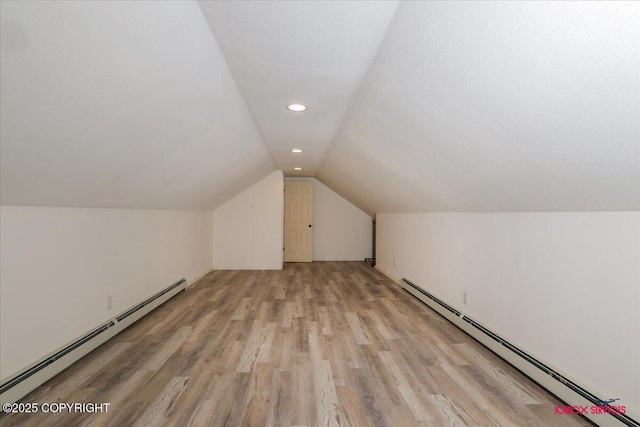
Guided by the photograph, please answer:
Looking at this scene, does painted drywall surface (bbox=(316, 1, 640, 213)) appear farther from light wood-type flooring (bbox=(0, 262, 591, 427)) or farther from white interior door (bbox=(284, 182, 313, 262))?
white interior door (bbox=(284, 182, 313, 262))

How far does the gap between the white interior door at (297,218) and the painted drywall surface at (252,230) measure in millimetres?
1017

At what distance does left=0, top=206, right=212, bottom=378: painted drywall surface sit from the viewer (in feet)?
7.25

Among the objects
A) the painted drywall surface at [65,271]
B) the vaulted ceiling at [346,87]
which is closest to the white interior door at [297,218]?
the painted drywall surface at [65,271]

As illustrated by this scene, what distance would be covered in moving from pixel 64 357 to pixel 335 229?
6.61 m

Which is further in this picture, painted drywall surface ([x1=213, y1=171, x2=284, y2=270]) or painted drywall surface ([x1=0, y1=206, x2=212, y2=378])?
painted drywall surface ([x1=213, y1=171, x2=284, y2=270])

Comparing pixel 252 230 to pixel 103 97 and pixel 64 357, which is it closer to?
pixel 64 357

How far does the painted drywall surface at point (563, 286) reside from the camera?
1865 mm

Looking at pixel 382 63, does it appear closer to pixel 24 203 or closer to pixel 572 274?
pixel 572 274

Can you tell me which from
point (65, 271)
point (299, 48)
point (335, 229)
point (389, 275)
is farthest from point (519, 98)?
point (335, 229)

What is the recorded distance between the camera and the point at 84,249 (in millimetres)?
2965

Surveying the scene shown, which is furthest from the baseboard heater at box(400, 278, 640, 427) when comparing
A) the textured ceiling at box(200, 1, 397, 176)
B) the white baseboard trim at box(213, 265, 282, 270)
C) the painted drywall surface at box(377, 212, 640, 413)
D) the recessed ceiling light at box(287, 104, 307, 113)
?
the white baseboard trim at box(213, 265, 282, 270)

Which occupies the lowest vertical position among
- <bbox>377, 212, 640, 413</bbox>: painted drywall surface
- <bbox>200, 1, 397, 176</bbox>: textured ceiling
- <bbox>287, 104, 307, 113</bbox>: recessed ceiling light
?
<bbox>377, 212, 640, 413</bbox>: painted drywall surface

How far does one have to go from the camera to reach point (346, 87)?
2.43 meters

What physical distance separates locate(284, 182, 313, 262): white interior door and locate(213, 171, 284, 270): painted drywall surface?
102cm
